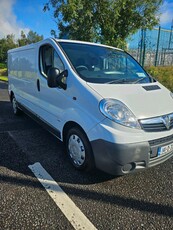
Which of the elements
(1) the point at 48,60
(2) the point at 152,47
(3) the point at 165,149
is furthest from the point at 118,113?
(2) the point at 152,47

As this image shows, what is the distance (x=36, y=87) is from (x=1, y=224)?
8.26 feet

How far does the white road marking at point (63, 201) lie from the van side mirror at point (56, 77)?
1273mm

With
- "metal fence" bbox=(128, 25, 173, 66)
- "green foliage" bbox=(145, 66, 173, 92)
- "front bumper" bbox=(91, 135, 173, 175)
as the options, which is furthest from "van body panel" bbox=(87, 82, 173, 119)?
"metal fence" bbox=(128, 25, 173, 66)

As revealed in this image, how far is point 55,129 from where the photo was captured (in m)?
3.28

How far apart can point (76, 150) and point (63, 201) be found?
73 centimetres

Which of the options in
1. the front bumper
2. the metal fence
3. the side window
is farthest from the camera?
the metal fence

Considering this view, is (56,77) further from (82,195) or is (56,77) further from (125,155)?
(82,195)

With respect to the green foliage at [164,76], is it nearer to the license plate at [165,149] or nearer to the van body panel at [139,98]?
the van body panel at [139,98]

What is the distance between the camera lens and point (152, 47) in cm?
1134

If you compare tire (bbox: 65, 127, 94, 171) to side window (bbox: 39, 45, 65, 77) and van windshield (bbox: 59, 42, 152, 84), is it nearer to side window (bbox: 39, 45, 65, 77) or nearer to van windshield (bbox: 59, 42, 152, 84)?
van windshield (bbox: 59, 42, 152, 84)

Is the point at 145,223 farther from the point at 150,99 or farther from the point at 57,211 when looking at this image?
the point at 150,99

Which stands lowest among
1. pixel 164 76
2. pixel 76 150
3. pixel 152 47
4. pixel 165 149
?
Answer: pixel 76 150

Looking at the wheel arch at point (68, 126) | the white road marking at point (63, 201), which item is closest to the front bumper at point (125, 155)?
the wheel arch at point (68, 126)

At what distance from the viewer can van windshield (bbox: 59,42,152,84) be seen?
2.85 m
